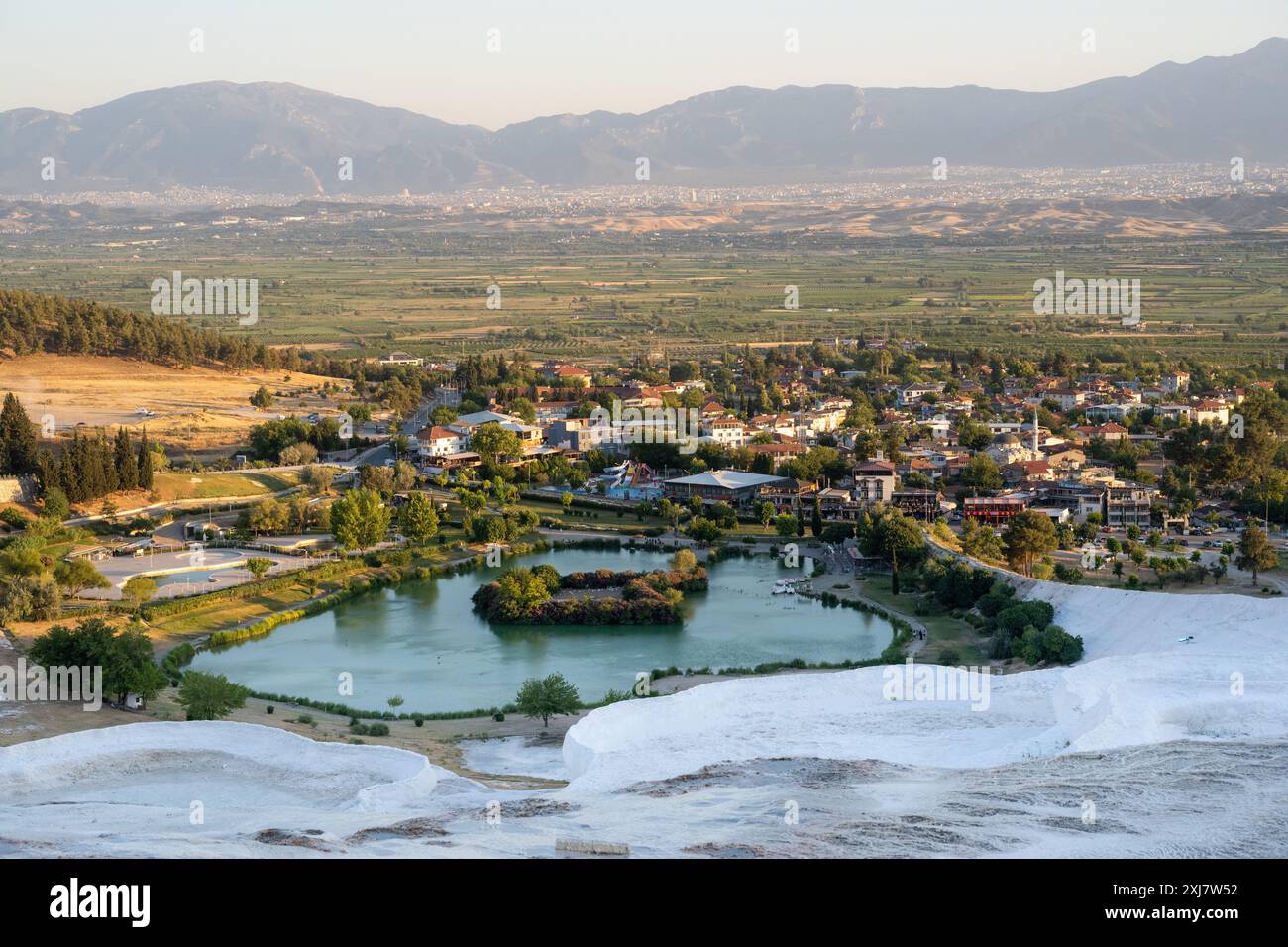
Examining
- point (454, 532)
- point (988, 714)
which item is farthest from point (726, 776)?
point (454, 532)

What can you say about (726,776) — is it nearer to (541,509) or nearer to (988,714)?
(988,714)

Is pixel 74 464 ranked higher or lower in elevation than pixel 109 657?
higher

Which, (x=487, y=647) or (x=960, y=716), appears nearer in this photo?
(x=960, y=716)

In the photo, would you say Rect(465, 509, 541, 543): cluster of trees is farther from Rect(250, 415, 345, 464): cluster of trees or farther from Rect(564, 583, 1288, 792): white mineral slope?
Rect(564, 583, 1288, 792): white mineral slope

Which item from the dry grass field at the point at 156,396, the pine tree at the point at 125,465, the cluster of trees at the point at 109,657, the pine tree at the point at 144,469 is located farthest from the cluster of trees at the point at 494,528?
the cluster of trees at the point at 109,657

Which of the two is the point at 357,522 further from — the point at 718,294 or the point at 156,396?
the point at 718,294

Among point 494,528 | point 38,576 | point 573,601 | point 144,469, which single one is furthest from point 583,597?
point 144,469
